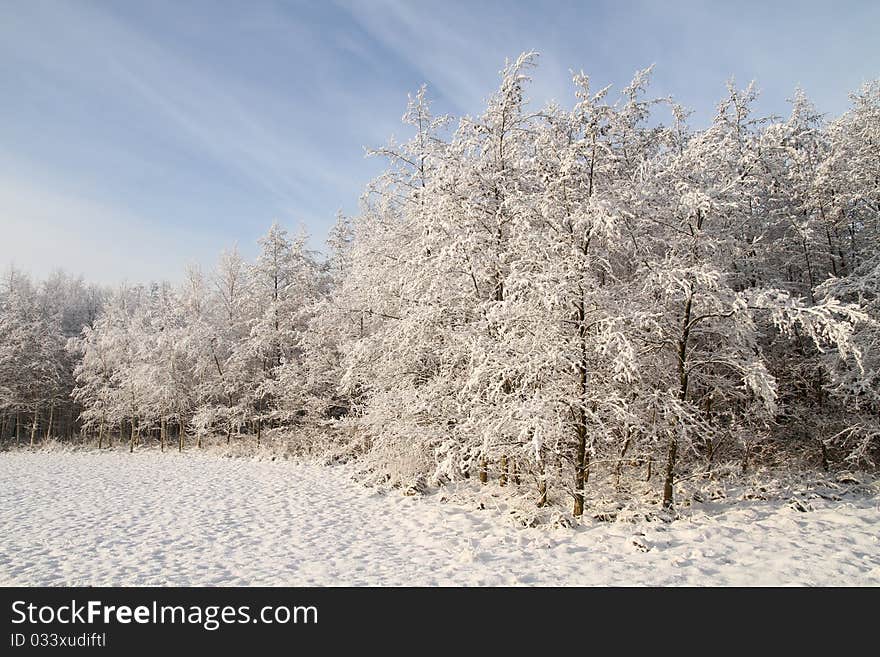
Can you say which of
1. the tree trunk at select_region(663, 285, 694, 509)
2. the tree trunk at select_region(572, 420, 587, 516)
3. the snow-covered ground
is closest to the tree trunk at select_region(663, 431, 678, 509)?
the tree trunk at select_region(663, 285, 694, 509)

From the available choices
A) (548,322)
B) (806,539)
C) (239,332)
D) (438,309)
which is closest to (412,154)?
(438,309)

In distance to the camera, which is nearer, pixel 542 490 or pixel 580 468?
pixel 580 468

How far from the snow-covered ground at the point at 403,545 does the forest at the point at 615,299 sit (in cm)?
128

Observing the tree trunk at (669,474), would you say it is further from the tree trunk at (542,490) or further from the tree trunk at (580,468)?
the tree trunk at (542,490)

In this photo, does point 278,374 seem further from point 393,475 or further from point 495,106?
point 495,106

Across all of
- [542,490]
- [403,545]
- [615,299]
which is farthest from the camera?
[542,490]

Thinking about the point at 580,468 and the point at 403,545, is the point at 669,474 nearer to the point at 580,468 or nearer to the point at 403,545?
the point at 580,468

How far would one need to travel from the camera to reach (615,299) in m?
9.09

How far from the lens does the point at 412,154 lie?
1284 cm

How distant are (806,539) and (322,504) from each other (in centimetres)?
1031

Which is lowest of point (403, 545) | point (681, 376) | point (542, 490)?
point (403, 545)

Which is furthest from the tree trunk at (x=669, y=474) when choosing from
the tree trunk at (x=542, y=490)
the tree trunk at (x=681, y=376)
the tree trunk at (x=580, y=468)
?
the tree trunk at (x=542, y=490)

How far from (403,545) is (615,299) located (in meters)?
6.34

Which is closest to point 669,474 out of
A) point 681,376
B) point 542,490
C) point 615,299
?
point 681,376
